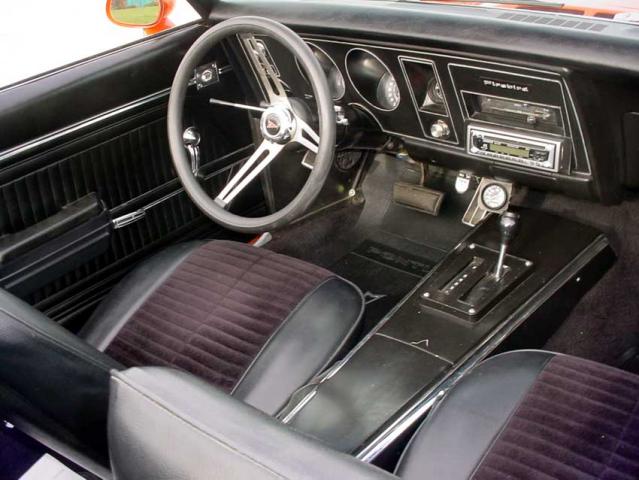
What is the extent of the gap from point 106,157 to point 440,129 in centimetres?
89

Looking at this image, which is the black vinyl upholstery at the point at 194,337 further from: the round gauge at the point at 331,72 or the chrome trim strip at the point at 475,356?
the round gauge at the point at 331,72

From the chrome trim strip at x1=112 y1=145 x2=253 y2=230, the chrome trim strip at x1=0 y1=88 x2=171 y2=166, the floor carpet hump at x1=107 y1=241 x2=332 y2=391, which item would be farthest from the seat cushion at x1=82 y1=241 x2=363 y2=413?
the chrome trim strip at x1=0 y1=88 x2=171 y2=166

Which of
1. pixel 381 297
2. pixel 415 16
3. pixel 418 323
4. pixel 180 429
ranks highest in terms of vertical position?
pixel 180 429

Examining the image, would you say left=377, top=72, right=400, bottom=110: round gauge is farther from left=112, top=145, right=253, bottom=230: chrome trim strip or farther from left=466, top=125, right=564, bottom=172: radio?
left=112, top=145, right=253, bottom=230: chrome trim strip

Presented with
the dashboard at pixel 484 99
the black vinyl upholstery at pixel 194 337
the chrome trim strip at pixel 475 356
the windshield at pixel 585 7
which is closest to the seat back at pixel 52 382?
the black vinyl upholstery at pixel 194 337

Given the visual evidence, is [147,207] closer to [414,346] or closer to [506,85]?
[414,346]

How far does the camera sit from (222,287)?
196 centimetres

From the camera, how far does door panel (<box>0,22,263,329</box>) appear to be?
6.51ft

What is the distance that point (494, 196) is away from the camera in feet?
7.49

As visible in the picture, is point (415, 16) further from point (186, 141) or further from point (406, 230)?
point (406, 230)

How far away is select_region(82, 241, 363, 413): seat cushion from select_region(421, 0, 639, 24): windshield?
78cm

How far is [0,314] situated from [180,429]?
47cm

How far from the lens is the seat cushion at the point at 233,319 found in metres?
1.74

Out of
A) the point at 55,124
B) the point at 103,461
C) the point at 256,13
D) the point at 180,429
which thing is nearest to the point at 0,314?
the point at 103,461
